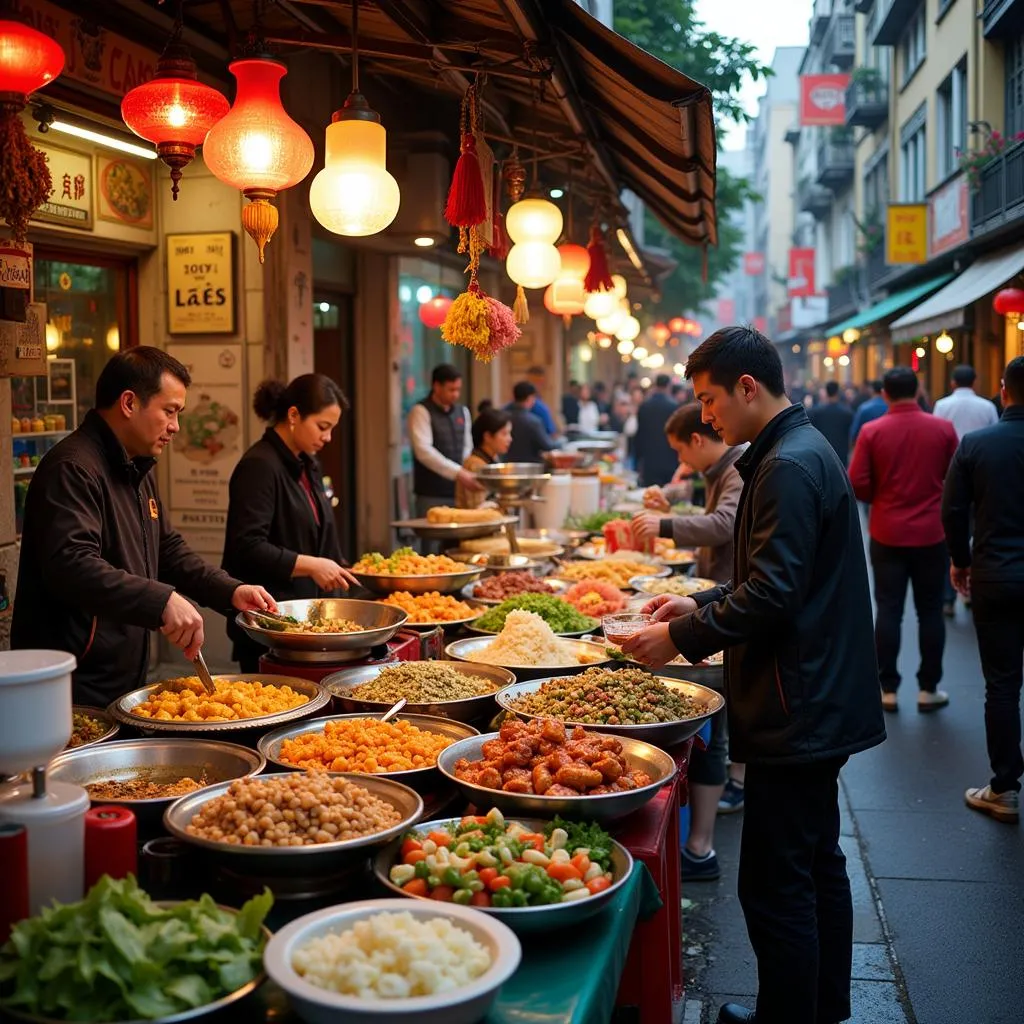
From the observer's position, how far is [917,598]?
8.70 m

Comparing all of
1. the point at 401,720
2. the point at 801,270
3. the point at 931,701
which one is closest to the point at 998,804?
the point at 931,701

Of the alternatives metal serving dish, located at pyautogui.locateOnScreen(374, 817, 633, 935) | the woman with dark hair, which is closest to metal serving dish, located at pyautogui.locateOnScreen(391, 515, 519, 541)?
the woman with dark hair

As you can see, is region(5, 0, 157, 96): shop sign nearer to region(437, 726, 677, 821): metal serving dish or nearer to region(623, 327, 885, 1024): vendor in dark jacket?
region(623, 327, 885, 1024): vendor in dark jacket

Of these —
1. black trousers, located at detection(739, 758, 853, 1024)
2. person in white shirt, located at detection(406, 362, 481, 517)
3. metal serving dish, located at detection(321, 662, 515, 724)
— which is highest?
person in white shirt, located at detection(406, 362, 481, 517)

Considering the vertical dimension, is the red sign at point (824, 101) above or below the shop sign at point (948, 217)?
above

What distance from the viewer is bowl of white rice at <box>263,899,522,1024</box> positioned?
82.0 inches

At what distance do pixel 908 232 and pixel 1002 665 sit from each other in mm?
20119

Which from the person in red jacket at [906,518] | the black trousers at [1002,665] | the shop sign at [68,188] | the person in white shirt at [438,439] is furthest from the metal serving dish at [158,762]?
the person in white shirt at [438,439]

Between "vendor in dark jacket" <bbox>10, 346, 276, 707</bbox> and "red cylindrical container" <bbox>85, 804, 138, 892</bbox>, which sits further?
"vendor in dark jacket" <bbox>10, 346, 276, 707</bbox>

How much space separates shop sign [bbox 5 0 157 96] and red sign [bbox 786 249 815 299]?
4402 centimetres

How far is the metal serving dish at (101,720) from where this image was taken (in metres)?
3.44

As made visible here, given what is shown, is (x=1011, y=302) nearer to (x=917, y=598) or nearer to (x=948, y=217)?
(x=917, y=598)

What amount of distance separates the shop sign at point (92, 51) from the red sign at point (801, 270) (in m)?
44.0

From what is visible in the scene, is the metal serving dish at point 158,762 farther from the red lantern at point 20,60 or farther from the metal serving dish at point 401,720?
the red lantern at point 20,60
